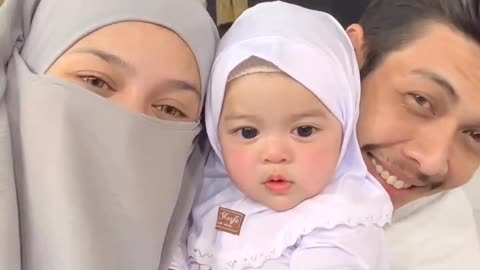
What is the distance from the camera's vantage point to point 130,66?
1145mm

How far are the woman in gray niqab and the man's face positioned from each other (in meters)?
0.31

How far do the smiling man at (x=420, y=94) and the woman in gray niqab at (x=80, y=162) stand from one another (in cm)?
31

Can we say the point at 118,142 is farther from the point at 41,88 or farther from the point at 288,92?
the point at 288,92

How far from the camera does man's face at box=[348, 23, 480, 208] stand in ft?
4.33

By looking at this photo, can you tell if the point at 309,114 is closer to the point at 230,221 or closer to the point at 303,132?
the point at 303,132

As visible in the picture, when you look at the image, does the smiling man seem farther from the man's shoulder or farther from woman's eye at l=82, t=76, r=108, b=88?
woman's eye at l=82, t=76, r=108, b=88

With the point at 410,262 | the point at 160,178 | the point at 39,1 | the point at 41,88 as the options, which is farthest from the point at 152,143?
the point at 410,262

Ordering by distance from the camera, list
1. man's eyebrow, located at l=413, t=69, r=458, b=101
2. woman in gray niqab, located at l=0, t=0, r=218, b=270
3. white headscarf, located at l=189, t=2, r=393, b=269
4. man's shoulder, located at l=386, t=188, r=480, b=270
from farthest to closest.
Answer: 1. man's shoulder, located at l=386, t=188, r=480, b=270
2. man's eyebrow, located at l=413, t=69, r=458, b=101
3. white headscarf, located at l=189, t=2, r=393, b=269
4. woman in gray niqab, located at l=0, t=0, r=218, b=270

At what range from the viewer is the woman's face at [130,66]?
115 centimetres

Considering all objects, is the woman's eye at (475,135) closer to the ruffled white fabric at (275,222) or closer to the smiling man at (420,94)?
the smiling man at (420,94)

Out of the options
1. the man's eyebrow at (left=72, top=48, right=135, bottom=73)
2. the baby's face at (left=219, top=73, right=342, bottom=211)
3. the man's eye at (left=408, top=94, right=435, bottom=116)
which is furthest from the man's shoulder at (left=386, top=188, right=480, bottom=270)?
the man's eyebrow at (left=72, top=48, right=135, bottom=73)

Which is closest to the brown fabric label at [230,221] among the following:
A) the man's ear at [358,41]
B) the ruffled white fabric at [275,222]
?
the ruffled white fabric at [275,222]

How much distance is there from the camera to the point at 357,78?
4.18ft

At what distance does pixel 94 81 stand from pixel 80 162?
0.40 ft
